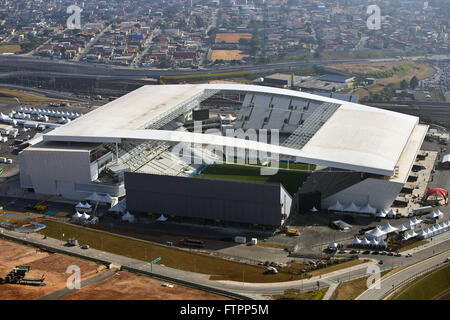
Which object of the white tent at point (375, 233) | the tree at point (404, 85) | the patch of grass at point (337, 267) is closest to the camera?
the patch of grass at point (337, 267)

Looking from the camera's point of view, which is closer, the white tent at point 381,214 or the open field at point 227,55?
the white tent at point 381,214

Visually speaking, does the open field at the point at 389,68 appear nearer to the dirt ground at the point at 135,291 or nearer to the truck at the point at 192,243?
the truck at the point at 192,243

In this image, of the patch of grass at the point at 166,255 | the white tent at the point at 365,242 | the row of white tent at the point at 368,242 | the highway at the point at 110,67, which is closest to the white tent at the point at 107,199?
the patch of grass at the point at 166,255

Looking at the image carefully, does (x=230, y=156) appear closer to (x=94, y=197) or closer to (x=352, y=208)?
(x=94, y=197)

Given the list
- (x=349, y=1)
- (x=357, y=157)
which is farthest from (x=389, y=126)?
(x=349, y=1)

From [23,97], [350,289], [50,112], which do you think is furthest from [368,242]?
[23,97]

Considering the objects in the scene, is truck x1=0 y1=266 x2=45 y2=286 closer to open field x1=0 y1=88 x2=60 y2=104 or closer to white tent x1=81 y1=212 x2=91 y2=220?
white tent x1=81 y1=212 x2=91 y2=220
